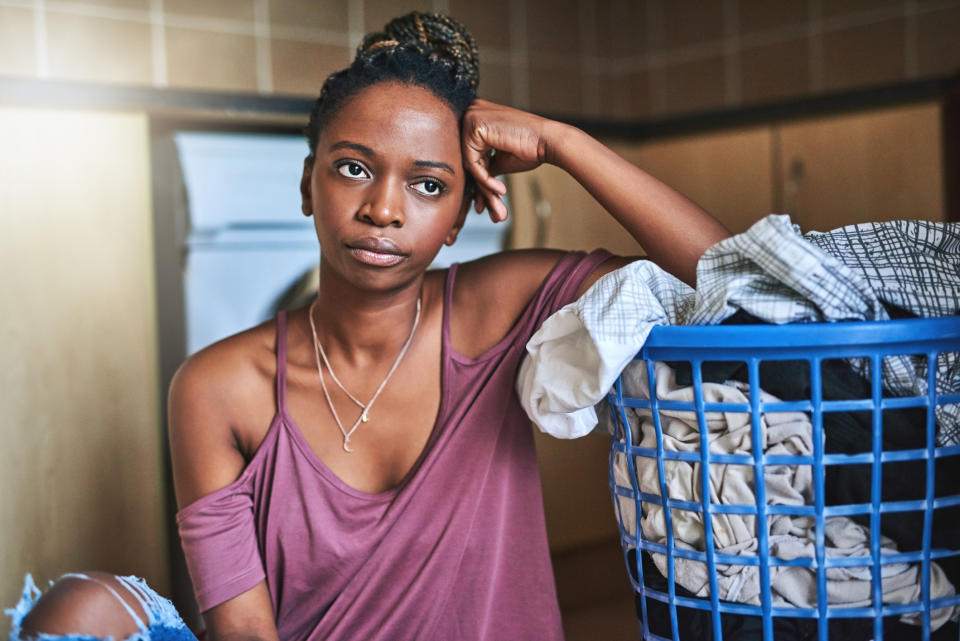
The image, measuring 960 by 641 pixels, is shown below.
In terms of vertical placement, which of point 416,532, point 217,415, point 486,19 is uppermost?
point 486,19

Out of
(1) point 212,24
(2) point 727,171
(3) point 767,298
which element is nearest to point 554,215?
(2) point 727,171

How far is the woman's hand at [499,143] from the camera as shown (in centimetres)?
95

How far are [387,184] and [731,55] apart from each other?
2.10 meters

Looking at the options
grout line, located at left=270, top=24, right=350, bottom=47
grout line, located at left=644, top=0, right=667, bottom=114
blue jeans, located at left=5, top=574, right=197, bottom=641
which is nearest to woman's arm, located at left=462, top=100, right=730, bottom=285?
blue jeans, located at left=5, top=574, right=197, bottom=641

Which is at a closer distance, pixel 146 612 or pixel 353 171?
pixel 146 612

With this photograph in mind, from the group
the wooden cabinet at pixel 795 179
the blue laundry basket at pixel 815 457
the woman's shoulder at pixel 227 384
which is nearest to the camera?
the blue laundry basket at pixel 815 457

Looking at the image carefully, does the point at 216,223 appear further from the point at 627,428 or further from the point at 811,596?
the point at 811,596

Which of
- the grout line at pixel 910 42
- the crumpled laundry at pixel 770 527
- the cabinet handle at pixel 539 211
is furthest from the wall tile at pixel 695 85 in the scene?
the crumpled laundry at pixel 770 527

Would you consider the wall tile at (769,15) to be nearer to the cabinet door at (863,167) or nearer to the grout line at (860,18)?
the grout line at (860,18)

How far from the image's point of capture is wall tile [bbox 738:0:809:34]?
102 inches

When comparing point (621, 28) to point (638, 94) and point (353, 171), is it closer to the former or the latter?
point (638, 94)

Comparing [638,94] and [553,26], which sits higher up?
[553,26]

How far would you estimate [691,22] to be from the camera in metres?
2.84

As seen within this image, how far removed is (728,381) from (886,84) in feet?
6.80
